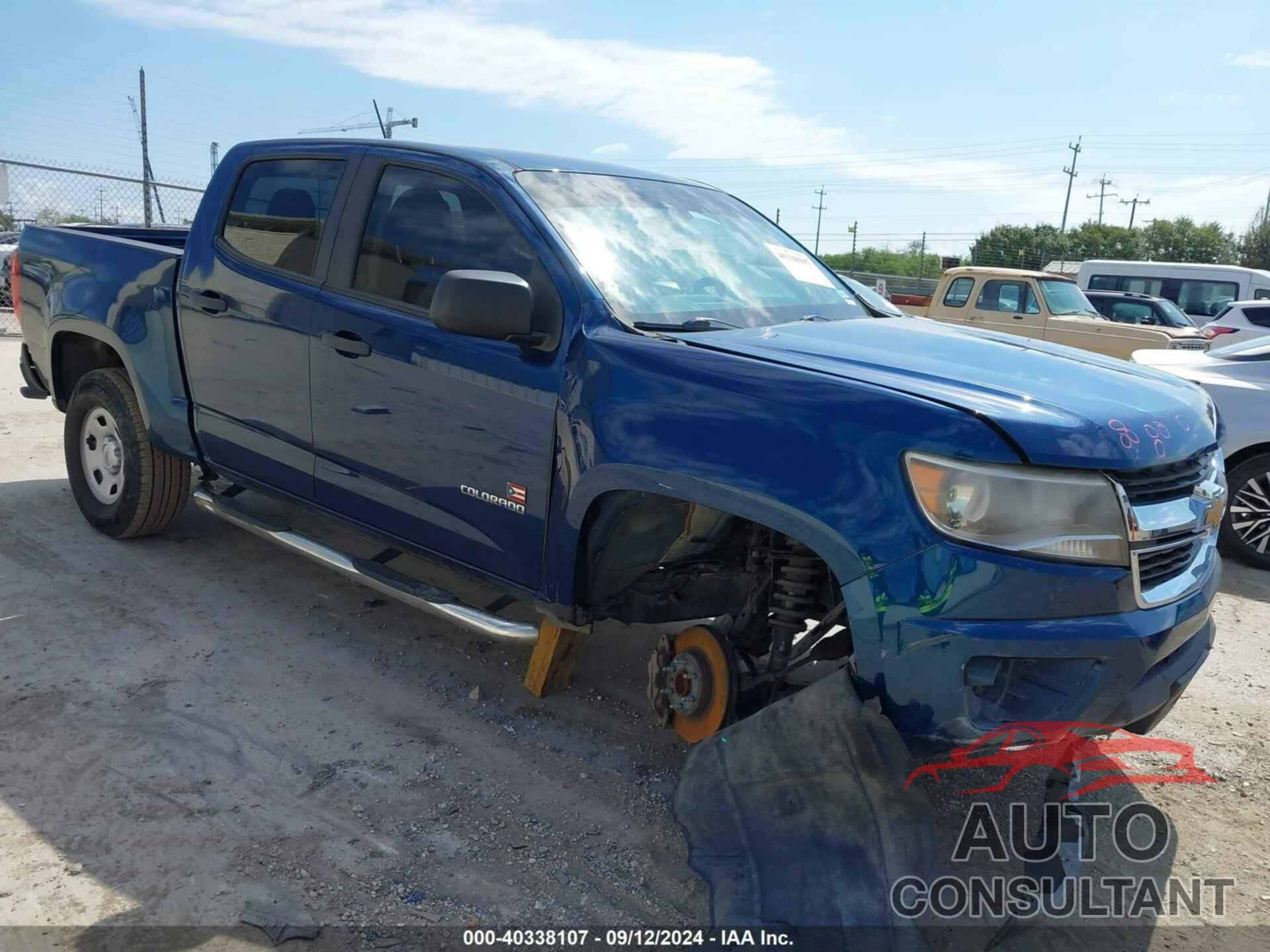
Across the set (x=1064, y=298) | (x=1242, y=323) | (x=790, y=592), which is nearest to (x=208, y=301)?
(x=790, y=592)

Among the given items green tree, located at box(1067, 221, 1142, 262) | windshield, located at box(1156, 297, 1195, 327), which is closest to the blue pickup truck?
windshield, located at box(1156, 297, 1195, 327)

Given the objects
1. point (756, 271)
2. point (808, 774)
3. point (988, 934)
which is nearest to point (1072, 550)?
point (808, 774)

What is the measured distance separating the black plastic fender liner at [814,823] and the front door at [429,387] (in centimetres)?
101

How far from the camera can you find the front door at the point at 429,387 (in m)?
3.25

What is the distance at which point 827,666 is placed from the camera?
3.19 metres

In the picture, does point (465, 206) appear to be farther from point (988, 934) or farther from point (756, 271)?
point (988, 934)

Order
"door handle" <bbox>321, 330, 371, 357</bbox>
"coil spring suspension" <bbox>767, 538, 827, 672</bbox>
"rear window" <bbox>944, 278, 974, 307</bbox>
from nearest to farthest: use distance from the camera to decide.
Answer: "coil spring suspension" <bbox>767, 538, 827, 672</bbox> < "door handle" <bbox>321, 330, 371, 357</bbox> < "rear window" <bbox>944, 278, 974, 307</bbox>

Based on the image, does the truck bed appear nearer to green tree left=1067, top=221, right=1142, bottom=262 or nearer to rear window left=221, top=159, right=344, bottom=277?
rear window left=221, top=159, right=344, bottom=277

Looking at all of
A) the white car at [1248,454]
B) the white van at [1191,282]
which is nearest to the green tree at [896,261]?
the white van at [1191,282]

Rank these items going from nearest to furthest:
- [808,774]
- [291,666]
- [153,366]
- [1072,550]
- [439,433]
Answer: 1. [1072,550]
2. [808,774]
3. [439,433]
4. [291,666]
5. [153,366]

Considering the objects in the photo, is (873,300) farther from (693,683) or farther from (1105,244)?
(1105,244)

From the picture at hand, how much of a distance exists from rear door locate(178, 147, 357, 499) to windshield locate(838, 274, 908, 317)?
2.08 metres

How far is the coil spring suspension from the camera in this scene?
2871 mm

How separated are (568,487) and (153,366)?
2.61 metres
